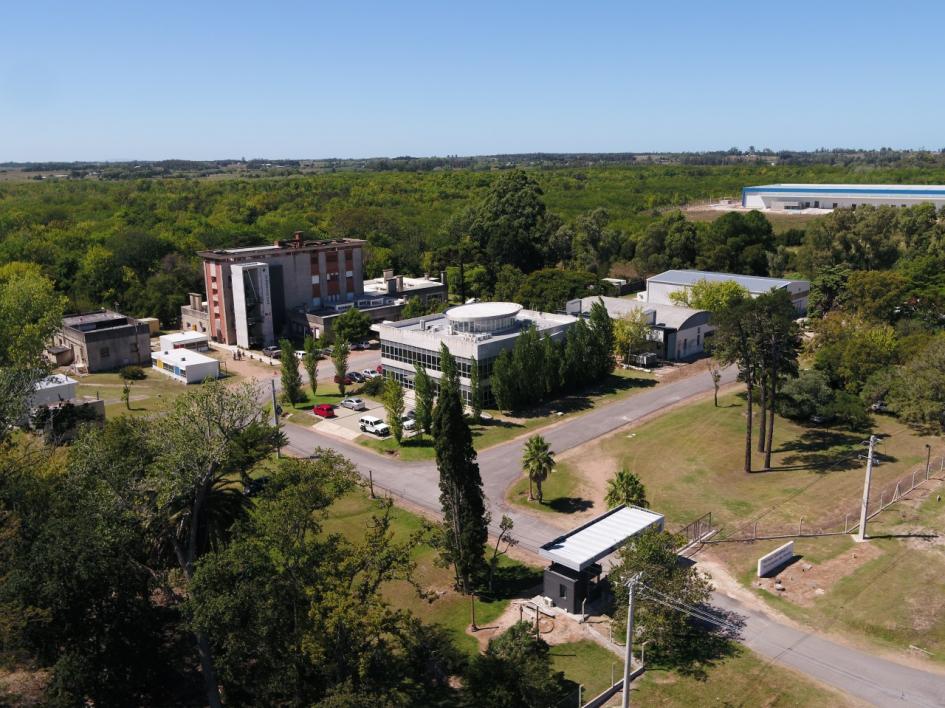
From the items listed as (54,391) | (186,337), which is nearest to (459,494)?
(54,391)

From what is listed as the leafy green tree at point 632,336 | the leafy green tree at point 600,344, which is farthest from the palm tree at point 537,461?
the leafy green tree at point 632,336

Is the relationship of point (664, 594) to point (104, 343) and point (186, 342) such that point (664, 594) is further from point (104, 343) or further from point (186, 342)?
point (104, 343)

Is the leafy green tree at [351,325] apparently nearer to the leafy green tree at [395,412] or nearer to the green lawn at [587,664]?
the leafy green tree at [395,412]

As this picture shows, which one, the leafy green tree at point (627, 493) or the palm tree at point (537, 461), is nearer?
the leafy green tree at point (627, 493)

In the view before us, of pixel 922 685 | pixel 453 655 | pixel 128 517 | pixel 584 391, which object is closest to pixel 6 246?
pixel 584 391

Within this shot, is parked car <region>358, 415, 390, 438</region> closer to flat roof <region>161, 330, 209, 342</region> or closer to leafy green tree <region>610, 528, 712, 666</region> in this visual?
leafy green tree <region>610, 528, 712, 666</region>

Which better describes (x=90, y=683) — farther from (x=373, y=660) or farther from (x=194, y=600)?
(x=373, y=660)

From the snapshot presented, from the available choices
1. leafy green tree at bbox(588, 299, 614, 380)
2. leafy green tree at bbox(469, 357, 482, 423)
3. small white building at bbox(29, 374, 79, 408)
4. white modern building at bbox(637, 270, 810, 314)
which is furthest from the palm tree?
white modern building at bbox(637, 270, 810, 314)
